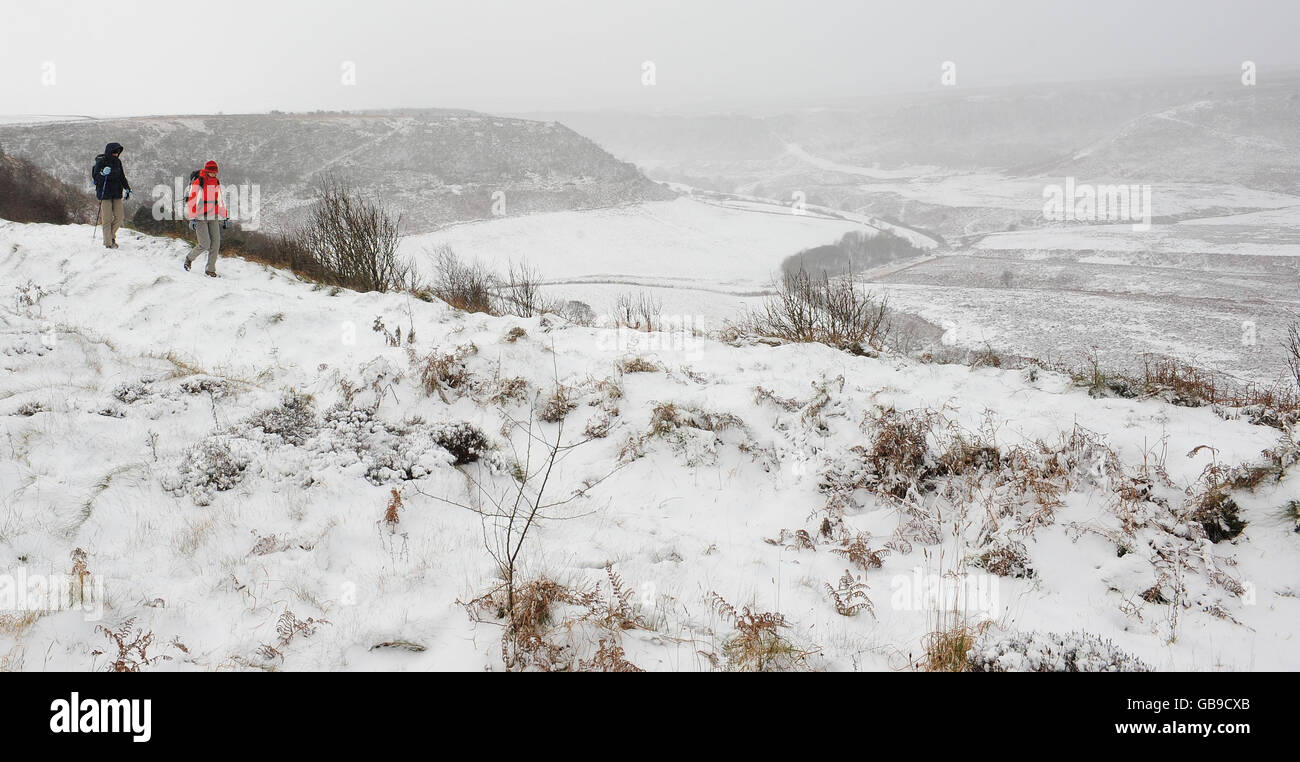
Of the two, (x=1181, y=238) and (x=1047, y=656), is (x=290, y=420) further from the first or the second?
(x=1181, y=238)

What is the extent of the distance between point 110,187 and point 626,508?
1321cm

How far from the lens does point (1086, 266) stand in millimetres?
42469

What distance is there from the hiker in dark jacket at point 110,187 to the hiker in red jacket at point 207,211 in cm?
133

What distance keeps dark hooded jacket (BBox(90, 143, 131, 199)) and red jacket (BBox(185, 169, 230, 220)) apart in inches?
66.5

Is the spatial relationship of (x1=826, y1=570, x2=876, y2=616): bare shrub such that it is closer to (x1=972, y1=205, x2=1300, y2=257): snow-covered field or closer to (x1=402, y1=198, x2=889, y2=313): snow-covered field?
(x1=402, y1=198, x2=889, y2=313): snow-covered field

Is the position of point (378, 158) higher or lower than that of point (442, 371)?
higher

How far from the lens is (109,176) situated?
11695 mm

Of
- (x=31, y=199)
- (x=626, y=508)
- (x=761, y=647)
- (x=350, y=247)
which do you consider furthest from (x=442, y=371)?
(x=31, y=199)

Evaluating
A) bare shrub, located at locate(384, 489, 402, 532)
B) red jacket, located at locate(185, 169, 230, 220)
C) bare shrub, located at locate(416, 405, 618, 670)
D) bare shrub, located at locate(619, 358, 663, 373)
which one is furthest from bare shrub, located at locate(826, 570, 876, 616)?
red jacket, located at locate(185, 169, 230, 220)

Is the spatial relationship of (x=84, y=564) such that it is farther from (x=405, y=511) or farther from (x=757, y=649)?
(x=757, y=649)

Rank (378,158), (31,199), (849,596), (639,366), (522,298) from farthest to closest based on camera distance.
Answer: (378,158), (522,298), (31,199), (639,366), (849,596)

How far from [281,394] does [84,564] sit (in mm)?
2944

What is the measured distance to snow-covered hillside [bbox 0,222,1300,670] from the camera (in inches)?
135
